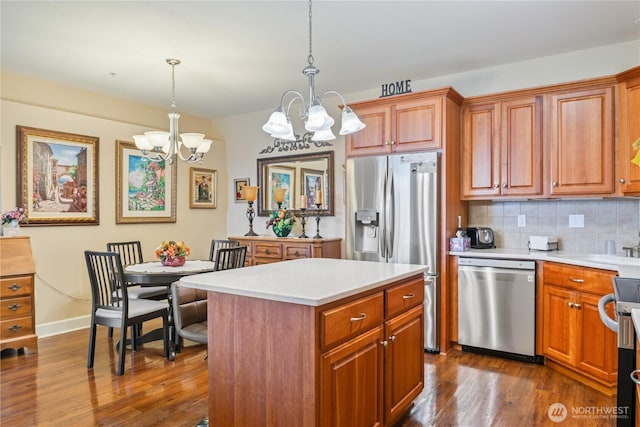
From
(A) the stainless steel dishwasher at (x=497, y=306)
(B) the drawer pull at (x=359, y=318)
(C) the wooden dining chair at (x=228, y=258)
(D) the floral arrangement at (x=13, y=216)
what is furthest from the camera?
(D) the floral arrangement at (x=13, y=216)

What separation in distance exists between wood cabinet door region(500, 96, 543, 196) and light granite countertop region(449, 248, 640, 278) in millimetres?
527

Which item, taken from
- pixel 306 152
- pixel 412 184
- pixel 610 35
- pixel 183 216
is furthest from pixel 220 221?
pixel 610 35

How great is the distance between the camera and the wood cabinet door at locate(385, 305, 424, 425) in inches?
84.5

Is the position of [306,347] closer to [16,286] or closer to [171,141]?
[171,141]

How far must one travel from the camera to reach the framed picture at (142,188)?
479 centimetres

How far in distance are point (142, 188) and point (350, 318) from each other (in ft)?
13.2

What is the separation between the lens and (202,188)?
18.8 feet

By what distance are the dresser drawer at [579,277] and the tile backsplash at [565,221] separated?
592mm

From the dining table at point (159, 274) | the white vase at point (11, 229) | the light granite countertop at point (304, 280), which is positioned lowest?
the dining table at point (159, 274)

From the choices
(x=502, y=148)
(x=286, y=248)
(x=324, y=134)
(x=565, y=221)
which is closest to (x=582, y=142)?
(x=502, y=148)

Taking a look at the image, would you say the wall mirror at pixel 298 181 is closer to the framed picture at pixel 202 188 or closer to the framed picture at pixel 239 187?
the framed picture at pixel 239 187

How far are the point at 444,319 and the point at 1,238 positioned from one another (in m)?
3.98

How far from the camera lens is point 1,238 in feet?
11.8

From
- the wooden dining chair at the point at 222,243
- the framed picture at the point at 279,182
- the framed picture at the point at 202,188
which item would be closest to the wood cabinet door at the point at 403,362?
the wooden dining chair at the point at 222,243
